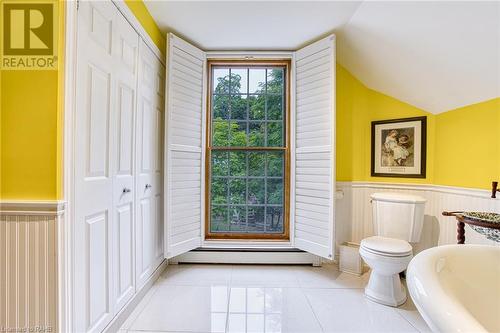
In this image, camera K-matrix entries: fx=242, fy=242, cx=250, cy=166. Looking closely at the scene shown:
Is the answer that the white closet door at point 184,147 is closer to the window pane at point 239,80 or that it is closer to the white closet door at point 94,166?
the window pane at point 239,80

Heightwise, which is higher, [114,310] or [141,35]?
[141,35]

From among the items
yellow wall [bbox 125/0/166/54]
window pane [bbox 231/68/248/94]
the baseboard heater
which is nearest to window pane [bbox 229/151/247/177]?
window pane [bbox 231/68/248/94]

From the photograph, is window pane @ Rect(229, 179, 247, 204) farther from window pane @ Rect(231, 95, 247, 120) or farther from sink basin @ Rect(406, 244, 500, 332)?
sink basin @ Rect(406, 244, 500, 332)

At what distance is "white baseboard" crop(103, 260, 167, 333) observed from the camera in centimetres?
151

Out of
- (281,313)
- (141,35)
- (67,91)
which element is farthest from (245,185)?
(67,91)

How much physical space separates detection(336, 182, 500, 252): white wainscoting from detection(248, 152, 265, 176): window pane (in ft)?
2.81

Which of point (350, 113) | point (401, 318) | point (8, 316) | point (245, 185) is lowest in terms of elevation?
point (401, 318)

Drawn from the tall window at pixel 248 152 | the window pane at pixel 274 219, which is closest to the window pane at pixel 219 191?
the tall window at pixel 248 152

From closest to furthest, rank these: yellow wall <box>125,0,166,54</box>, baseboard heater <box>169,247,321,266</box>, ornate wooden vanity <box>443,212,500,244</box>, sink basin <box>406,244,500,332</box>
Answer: sink basin <box>406,244,500,332</box>
ornate wooden vanity <box>443,212,500,244</box>
yellow wall <box>125,0,166,54</box>
baseboard heater <box>169,247,321,266</box>

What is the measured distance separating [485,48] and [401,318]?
1.94m

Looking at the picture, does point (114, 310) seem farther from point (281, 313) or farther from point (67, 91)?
point (67, 91)

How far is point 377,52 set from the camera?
2180mm

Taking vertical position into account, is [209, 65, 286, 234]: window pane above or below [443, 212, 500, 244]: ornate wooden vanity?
above

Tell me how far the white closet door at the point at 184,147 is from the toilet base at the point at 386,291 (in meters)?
1.64
